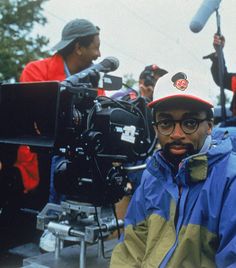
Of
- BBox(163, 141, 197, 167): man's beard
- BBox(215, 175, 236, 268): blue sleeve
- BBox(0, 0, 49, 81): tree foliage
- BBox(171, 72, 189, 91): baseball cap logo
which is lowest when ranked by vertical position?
BBox(215, 175, 236, 268): blue sleeve

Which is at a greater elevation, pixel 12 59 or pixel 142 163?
pixel 12 59

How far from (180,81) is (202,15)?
47.6 inches

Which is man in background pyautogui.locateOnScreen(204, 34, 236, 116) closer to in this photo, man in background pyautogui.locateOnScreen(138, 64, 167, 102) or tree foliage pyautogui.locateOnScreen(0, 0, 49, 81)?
man in background pyautogui.locateOnScreen(138, 64, 167, 102)

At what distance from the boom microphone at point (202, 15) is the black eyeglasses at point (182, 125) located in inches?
49.8

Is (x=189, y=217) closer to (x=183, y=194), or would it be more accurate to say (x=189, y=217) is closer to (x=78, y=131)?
(x=183, y=194)

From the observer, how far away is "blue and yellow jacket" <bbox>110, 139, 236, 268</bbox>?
151cm

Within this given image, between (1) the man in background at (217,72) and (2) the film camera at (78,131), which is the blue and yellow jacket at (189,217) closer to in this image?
(2) the film camera at (78,131)

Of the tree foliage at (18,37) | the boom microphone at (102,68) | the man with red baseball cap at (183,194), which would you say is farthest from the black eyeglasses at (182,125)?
the tree foliage at (18,37)

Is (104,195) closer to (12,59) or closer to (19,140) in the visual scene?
(19,140)

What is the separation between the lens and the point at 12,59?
45.1ft

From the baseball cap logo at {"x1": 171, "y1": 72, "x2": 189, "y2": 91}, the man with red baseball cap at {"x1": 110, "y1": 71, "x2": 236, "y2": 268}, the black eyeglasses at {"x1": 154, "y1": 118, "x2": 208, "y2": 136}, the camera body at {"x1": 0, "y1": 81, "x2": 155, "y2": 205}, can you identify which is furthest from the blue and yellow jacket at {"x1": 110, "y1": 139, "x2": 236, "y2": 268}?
the camera body at {"x1": 0, "y1": 81, "x2": 155, "y2": 205}

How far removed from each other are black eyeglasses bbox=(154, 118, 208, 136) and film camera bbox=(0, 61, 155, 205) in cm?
44

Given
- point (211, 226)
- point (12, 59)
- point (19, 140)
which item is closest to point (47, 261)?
point (19, 140)

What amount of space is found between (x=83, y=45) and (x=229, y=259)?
78.0 inches
